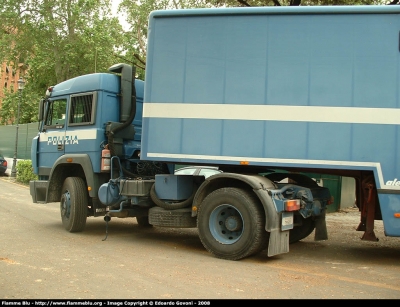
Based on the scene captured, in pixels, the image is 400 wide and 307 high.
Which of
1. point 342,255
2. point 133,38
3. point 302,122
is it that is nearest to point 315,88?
point 302,122

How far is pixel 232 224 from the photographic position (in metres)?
7.62

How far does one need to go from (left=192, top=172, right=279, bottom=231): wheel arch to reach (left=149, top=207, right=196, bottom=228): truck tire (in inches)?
13.0

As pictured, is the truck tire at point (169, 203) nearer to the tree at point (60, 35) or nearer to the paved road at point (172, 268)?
the paved road at point (172, 268)

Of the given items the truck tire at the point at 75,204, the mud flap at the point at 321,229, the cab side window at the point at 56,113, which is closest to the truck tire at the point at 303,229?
the mud flap at the point at 321,229

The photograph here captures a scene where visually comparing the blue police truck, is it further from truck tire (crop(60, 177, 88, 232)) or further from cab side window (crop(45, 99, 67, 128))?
cab side window (crop(45, 99, 67, 128))

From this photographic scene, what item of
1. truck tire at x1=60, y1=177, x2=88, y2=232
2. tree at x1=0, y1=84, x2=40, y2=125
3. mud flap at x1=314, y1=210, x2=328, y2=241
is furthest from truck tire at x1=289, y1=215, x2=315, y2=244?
tree at x1=0, y1=84, x2=40, y2=125

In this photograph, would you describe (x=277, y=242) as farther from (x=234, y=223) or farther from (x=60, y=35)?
(x=60, y=35)

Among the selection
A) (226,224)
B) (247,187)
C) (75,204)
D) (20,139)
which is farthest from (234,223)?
(20,139)

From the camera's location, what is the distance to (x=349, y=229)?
11414 mm

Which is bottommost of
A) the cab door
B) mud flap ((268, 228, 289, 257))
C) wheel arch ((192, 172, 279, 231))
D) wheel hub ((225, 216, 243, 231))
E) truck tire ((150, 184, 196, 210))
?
mud flap ((268, 228, 289, 257))

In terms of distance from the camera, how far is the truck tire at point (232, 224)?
7320 millimetres

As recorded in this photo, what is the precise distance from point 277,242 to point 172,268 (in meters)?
1.64

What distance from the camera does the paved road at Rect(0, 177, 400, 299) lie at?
18.1 ft

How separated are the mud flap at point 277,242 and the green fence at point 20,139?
19.8 meters
